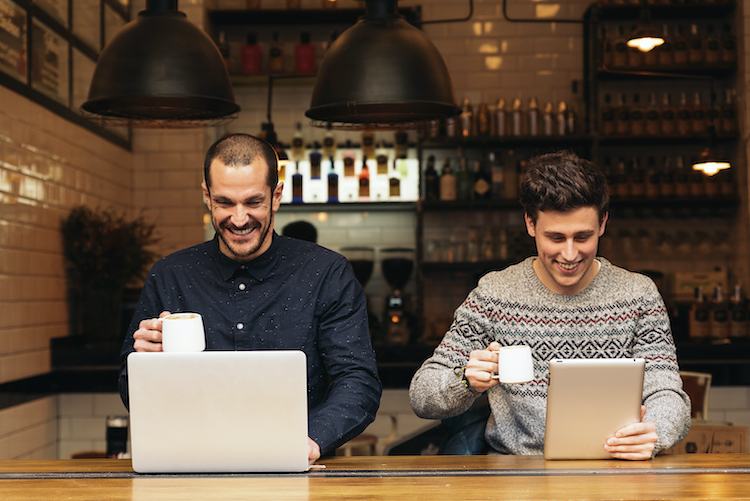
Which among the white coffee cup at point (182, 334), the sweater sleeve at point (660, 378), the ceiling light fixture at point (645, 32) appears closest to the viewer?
the white coffee cup at point (182, 334)

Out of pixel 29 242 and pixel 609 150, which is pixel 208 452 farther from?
pixel 609 150

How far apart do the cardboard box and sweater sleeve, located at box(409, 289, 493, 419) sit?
41.1 inches

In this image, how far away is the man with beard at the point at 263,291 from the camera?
184 cm

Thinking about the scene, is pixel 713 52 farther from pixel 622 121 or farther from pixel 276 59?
pixel 276 59

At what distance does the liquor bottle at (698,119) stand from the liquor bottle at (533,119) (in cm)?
100

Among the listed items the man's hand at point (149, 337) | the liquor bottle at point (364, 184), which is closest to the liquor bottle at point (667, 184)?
the liquor bottle at point (364, 184)

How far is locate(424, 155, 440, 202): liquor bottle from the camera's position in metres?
5.04

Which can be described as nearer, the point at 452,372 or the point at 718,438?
the point at 452,372

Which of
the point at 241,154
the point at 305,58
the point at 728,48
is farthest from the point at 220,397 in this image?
the point at 728,48

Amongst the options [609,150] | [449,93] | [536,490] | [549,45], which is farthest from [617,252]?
[536,490]

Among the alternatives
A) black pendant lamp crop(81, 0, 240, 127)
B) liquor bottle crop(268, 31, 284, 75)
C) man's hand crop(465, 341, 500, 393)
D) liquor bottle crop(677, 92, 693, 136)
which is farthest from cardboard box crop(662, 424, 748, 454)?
liquor bottle crop(268, 31, 284, 75)

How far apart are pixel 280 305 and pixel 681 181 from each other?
3.82 metres

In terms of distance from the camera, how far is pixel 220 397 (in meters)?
1.41

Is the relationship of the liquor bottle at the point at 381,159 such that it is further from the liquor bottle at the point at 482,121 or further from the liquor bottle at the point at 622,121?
the liquor bottle at the point at 622,121
